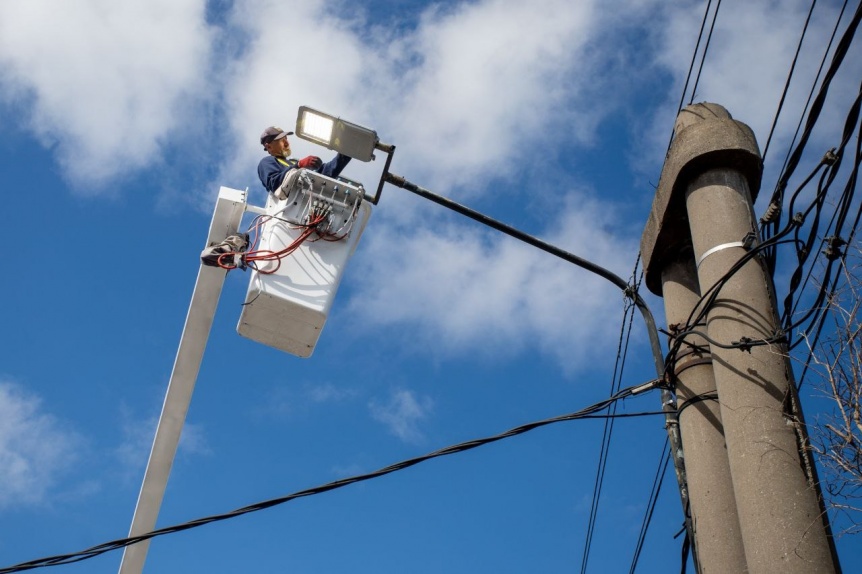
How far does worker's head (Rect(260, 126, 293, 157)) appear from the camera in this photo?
7.05m

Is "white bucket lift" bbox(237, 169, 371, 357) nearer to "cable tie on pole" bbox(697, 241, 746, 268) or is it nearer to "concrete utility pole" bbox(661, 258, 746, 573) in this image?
"concrete utility pole" bbox(661, 258, 746, 573)

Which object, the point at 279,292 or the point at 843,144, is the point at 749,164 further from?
the point at 279,292

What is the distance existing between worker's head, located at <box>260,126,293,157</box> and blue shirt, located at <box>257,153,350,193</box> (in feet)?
1.55

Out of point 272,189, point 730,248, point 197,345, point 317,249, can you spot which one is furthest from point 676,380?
point 197,345

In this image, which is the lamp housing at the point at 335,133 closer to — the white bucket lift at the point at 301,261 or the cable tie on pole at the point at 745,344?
the white bucket lift at the point at 301,261

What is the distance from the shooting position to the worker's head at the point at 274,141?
7051mm

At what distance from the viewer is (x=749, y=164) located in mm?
5059

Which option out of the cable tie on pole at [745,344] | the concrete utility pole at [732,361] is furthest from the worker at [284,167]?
the cable tie on pole at [745,344]

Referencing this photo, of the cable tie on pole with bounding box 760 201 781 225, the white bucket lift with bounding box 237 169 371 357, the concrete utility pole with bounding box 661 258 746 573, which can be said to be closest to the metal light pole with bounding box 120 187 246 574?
the white bucket lift with bounding box 237 169 371 357

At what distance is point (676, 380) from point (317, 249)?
2445 mm

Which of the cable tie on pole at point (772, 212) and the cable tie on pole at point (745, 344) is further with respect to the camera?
the cable tie on pole at point (772, 212)

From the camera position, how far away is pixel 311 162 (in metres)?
6.43

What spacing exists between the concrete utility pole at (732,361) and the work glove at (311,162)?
2365 millimetres

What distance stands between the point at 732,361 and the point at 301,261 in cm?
282
